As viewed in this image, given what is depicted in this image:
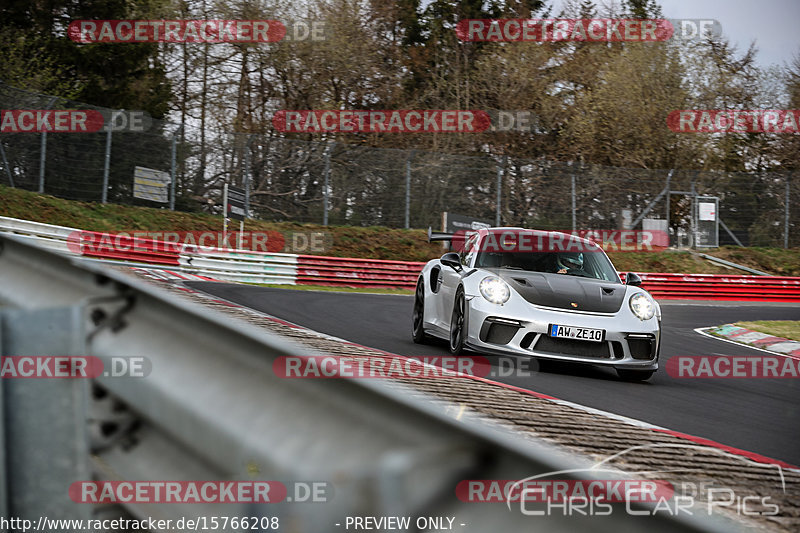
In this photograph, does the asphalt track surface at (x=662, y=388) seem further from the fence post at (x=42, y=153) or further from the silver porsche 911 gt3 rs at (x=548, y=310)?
the fence post at (x=42, y=153)

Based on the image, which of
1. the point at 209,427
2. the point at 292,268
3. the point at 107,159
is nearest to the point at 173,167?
the point at 107,159

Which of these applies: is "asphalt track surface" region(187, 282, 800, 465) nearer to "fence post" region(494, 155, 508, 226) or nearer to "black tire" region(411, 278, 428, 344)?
"black tire" region(411, 278, 428, 344)

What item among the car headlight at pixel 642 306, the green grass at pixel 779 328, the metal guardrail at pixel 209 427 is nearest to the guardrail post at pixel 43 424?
the metal guardrail at pixel 209 427

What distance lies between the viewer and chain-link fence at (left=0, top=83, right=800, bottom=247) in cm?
2238

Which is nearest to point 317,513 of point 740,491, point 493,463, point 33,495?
point 493,463

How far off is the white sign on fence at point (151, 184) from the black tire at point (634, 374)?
757 inches

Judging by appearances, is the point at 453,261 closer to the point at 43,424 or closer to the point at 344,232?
the point at 43,424

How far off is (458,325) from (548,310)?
3.29 feet

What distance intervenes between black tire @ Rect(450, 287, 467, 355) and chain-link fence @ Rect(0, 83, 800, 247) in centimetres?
1747

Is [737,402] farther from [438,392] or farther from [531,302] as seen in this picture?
[438,392]

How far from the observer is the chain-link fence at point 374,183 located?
73.4ft

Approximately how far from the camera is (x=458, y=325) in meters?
7.72

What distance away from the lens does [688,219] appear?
2923 centimetres

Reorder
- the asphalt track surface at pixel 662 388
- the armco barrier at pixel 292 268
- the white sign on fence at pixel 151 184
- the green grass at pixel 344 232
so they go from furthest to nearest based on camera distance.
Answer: the white sign on fence at pixel 151 184
the green grass at pixel 344 232
the armco barrier at pixel 292 268
the asphalt track surface at pixel 662 388
